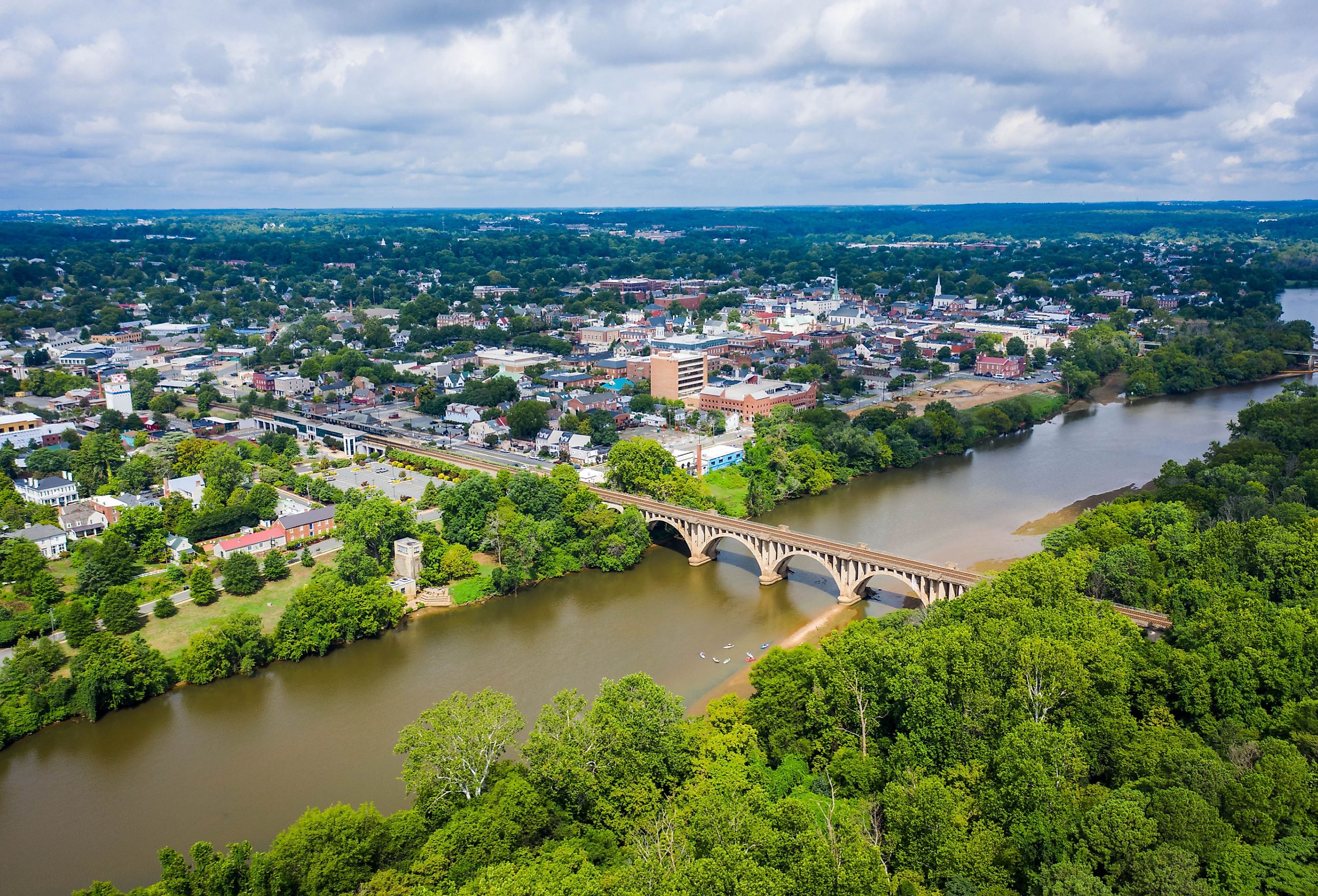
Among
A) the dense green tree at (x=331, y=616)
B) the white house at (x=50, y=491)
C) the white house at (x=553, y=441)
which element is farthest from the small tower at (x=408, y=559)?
the white house at (x=50, y=491)

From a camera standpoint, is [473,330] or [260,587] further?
[473,330]

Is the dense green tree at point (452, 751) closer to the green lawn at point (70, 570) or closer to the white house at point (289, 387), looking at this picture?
the green lawn at point (70, 570)

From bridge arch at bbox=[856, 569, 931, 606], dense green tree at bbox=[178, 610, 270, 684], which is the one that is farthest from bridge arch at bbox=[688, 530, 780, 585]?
dense green tree at bbox=[178, 610, 270, 684]

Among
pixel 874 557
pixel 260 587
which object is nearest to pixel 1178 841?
pixel 874 557

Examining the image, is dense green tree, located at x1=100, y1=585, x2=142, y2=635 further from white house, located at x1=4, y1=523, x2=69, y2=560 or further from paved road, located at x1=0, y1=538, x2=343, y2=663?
white house, located at x1=4, y1=523, x2=69, y2=560

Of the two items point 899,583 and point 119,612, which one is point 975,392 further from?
point 119,612

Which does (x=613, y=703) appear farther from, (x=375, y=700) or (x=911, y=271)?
(x=911, y=271)
